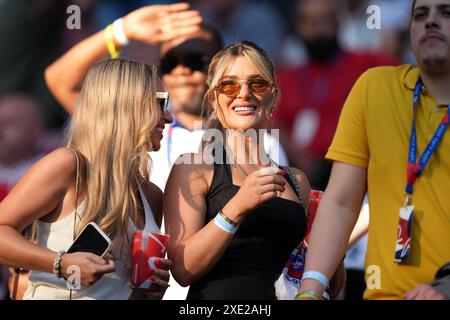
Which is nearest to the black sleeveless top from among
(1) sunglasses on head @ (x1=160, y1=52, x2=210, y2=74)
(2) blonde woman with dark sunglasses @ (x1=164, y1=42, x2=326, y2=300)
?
(2) blonde woman with dark sunglasses @ (x1=164, y1=42, x2=326, y2=300)

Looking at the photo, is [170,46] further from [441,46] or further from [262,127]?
[441,46]

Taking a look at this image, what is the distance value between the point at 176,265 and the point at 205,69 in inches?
65.5

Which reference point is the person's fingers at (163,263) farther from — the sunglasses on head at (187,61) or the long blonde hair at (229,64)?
the sunglasses on head at (187,61)

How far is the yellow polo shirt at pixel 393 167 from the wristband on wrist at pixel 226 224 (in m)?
0.54

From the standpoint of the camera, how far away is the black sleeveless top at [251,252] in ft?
11.8

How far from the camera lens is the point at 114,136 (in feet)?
11.6

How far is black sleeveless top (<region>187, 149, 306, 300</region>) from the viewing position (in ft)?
11.8

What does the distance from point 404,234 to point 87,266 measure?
1.08m


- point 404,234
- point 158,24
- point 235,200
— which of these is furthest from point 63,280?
point 158,24

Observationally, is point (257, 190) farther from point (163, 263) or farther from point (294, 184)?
point (294, 184)

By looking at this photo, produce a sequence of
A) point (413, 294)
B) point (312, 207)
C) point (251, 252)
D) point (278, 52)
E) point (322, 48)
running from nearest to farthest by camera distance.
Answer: point (413, 294) → point (251, 252) → point (312, 207) → point (322, 48) → point (278, 52)

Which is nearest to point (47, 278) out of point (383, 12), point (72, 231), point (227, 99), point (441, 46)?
point (72, 231)

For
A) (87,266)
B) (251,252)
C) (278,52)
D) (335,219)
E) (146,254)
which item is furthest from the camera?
(278,52)

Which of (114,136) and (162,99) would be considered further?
(162,99)
